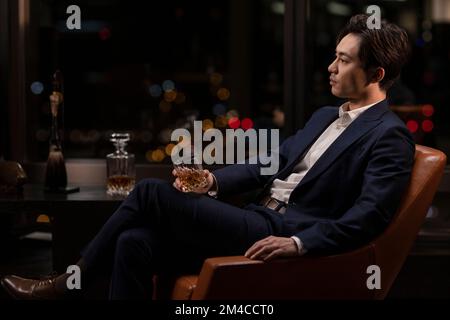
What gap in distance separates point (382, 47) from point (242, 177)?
2.30ft

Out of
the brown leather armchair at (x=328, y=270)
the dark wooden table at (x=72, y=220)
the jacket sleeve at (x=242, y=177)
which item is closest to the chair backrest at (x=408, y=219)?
the brown leather armchair at (x=328, y=270)

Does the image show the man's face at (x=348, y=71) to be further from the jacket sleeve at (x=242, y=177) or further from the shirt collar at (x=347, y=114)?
the jacket sleeve at (x=242, y=177)

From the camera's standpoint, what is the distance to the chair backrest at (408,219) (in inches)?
95.9

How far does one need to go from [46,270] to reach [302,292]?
1.85m

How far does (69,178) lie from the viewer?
12.8 feet

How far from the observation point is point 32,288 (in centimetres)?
262

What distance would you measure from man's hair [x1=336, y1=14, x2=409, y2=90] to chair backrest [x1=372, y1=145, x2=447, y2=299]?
34cm

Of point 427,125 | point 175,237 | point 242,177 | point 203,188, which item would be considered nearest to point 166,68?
point 427,125

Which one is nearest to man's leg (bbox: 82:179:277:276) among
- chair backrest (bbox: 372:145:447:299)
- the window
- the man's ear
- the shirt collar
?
chair backrest (bbox: 372:145:447:299)

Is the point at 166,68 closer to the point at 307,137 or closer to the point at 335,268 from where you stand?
the point at 307,137

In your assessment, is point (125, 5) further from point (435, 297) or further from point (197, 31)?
point (435, 297)

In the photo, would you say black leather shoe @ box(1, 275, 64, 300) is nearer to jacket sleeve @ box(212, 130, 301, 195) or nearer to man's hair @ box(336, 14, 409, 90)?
jacket sleeve @ box(212, 130, 301, 195)

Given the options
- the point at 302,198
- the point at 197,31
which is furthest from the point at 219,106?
the point at 302,198

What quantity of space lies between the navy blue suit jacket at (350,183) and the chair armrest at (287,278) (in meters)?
0.05
